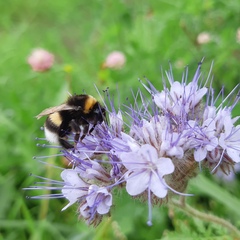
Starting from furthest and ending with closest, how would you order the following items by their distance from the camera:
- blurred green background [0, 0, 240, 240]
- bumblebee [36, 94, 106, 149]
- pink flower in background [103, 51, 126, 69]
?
pink flower in background [103, 51, 126, 69] < blurred green background [0, 0, 240, 240] < bumblebee [36, 94, 106, 149]

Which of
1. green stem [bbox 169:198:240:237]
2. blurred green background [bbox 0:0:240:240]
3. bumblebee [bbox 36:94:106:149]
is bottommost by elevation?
blurred green background [bbox 0:0:240:240]

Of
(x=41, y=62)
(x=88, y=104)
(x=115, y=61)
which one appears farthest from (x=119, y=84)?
Answer: (x=88, y=104)

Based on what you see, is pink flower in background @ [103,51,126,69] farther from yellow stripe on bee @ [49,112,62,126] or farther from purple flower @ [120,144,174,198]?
purple flower @ [120,144,174,198]

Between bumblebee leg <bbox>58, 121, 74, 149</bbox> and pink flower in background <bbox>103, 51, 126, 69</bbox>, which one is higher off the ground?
bumblebee leg <bbox>58, 121, 74, 149</bbox>

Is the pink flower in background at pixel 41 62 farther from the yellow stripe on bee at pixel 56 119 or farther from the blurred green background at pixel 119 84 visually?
the yellow stripe on bee at pixel 56 119

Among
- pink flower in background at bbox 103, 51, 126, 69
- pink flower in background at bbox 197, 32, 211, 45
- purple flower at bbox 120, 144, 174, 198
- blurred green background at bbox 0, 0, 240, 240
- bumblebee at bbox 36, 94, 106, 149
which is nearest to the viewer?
purple flower at bbox 120, 144, 174, 198

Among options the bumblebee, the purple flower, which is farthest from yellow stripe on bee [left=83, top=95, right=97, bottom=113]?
the purple flower
